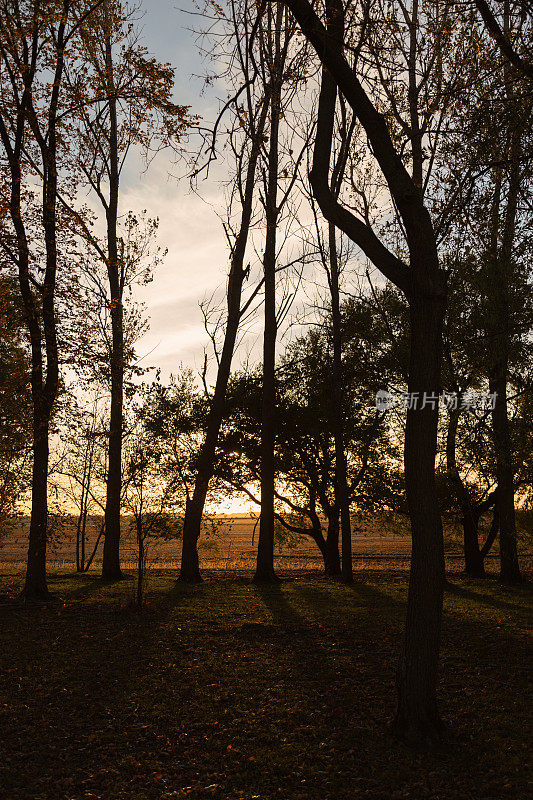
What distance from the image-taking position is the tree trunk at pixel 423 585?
5.78 meters

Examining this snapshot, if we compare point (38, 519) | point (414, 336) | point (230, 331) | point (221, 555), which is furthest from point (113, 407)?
point (221, 555)

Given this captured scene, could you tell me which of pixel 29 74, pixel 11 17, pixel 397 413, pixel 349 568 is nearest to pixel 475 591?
pixel 349 568

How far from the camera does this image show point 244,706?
695 cm

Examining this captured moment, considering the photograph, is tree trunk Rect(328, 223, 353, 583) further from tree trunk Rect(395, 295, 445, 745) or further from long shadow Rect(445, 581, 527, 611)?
tree trunk Rect(395, 295, 445, 745)

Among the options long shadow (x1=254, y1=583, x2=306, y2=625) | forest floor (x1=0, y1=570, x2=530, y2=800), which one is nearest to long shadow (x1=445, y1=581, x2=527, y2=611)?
forest floor (x1=0, y1=570, x2=530, y2=800)

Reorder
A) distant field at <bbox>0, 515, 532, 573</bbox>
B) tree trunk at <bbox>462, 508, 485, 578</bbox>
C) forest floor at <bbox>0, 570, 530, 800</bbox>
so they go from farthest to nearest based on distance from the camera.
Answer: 1. distant field at <bbox>0, 515, 532, 573</bbox>
2. tree trunk at <bbox>462, 508, 485, 578</bbox>
3. forest floor at <bbox>0, 570, 530, 800</bbox>

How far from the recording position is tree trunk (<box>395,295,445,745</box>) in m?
5.78

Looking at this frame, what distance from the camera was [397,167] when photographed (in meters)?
6.23

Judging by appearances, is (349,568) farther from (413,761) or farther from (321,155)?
(321,155)

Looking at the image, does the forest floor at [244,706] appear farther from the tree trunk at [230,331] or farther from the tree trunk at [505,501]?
the tree trunk at [505,501]

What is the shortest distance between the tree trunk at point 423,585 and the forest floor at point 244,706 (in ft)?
1.04

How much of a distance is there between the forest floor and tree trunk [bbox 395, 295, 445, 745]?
0.32 meters

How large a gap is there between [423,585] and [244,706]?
2.81m

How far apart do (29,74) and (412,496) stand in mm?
13569
